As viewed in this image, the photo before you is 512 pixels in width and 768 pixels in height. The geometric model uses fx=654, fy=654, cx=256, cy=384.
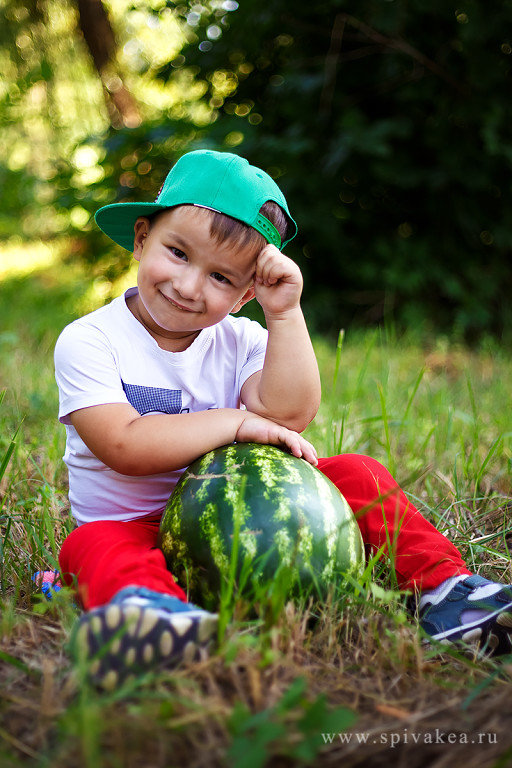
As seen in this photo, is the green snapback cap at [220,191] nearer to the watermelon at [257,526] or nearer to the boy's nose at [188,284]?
the boy's nose at [188,284]

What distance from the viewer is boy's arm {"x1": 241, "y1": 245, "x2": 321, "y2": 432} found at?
2.21m

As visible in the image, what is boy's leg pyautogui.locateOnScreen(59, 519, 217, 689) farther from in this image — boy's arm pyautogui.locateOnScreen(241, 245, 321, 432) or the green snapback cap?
the green snapback cap

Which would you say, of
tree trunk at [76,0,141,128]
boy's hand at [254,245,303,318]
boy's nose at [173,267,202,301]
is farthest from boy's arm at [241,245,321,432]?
tree trunk at [76,0,141,128]

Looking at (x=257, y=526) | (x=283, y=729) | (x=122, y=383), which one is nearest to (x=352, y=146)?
(x=122, y=383)

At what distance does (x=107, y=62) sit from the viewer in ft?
28.1

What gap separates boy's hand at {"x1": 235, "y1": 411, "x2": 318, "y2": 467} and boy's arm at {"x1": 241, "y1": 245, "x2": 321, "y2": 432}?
0.12m

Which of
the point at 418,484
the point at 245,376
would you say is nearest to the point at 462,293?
the point at 418,484

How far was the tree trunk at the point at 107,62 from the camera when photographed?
834cm

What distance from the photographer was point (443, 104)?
595 cm

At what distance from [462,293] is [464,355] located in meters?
0.84

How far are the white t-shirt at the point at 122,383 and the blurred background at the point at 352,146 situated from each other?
357cm

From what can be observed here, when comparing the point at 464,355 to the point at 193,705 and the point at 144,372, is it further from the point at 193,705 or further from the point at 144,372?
the point at 193,705

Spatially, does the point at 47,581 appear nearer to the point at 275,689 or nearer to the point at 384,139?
the point at 275,689

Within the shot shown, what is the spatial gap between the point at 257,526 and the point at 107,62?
27.6 feet
